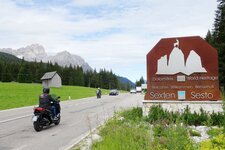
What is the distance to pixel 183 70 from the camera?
1427 centimetres

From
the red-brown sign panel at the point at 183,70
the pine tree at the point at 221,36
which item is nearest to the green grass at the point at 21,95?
the red-brown sign panel at the point at 183,70

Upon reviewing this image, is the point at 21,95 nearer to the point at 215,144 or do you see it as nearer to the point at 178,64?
the point at 178,64

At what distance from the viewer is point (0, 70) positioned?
5187 inches

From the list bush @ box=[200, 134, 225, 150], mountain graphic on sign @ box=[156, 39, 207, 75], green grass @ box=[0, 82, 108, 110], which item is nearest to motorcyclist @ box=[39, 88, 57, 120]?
mountain graphic on sign @ box=[156, 39, 207, 75]

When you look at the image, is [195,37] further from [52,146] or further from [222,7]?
[222,7]

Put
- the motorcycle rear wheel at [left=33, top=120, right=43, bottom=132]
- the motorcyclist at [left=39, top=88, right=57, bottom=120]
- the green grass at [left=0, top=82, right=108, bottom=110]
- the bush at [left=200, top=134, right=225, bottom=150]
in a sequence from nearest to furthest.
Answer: the bush at [left=200, top=134, right=225, bottom=150], the motorcycle rear wheel at [left=33, top=120, right=43, bottom=132], the motorcyclist at [left=39, top=88, right=57, bottom=120], the green grass at [left=0, top=82, right=108, bottom=110]

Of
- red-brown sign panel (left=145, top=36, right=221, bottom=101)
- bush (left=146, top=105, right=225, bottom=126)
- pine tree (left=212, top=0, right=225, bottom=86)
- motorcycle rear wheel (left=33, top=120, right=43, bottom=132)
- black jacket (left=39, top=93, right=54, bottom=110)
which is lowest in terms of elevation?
motorcycle rear wheel (left=33, top=120, right=43, bottom=132)

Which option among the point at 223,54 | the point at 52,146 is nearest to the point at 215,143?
the point at 52,146

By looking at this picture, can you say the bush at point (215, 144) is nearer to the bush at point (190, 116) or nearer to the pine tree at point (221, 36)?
the bush at point (190, 116)

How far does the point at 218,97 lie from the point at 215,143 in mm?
8787

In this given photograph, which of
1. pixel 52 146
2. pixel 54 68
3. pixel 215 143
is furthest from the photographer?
pixel 54 68

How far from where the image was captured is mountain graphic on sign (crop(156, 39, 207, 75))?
14.1 metres

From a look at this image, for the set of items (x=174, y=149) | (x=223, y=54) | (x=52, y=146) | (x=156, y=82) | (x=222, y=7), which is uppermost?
(x=222, y=7)

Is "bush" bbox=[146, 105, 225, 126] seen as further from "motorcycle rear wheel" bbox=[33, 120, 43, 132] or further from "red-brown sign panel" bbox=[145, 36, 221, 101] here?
"motorcycle rear wheel" bbox=[33, 120, 43, 132]
